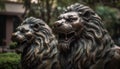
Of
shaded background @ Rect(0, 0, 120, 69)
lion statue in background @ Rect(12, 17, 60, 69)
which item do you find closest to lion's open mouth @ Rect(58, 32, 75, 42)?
lion statue in background @ Rect(12, 17, 60, 69)

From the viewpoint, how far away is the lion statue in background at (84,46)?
491 cm

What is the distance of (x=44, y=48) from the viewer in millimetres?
6938

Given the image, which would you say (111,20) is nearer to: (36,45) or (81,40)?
(36,45)

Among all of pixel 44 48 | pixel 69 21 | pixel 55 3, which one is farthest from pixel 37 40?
pixel 55 3

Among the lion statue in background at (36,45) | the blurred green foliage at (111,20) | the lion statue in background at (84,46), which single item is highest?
the lion statue in background at (84,46)

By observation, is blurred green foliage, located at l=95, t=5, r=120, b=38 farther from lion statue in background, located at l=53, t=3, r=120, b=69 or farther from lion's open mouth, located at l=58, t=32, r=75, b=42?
lion's open mouth, located at l=58, t=32, r=75, b=42

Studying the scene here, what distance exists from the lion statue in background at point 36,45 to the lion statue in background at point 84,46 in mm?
1672

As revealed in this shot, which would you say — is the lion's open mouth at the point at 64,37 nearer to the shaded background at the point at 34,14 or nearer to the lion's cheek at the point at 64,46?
the lion's cheek at the point at 64,46

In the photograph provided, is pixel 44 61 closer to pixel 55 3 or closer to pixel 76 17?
pixel 76 17

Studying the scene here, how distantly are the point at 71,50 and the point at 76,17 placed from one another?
15.7 inches

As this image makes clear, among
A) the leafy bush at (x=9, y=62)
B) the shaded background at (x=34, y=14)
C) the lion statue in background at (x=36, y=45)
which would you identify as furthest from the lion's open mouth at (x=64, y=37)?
the shaded background at (x=34, y=14)

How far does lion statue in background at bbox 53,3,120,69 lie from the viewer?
4910mm

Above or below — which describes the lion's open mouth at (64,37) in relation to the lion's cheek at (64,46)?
above

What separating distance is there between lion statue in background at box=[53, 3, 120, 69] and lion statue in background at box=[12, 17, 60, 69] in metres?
1.67
